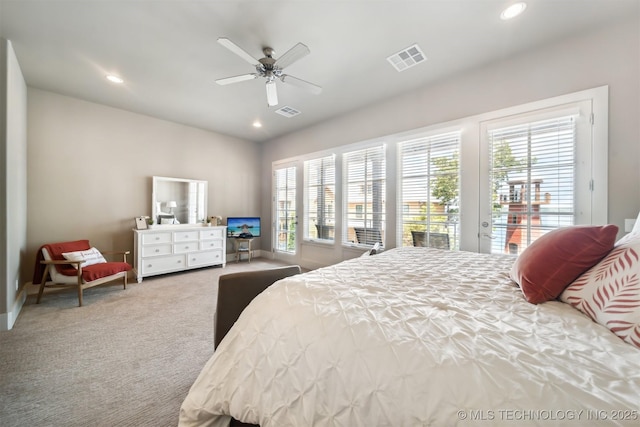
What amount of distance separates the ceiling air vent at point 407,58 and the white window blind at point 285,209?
2961 millimetres

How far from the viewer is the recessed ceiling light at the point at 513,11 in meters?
1.92

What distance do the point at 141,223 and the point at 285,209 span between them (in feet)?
8.92

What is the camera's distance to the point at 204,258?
15.0ft

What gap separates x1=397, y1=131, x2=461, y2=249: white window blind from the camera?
3.00 m

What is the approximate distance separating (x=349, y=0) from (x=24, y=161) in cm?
450

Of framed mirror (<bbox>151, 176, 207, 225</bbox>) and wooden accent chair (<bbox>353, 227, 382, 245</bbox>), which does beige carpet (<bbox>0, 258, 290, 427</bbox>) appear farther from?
wooden accent chair (<bbox>353, 227, 382, 245</bbox>)

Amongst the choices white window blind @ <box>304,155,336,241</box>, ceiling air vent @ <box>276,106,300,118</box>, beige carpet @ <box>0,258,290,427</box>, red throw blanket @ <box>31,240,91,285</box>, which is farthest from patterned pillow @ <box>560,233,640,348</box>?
red throw blanket @ <box>31,240,91,285</box>

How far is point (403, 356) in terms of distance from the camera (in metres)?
0.72

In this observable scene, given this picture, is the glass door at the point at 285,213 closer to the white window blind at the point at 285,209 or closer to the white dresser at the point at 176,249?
the white window blind at the point at 285,209

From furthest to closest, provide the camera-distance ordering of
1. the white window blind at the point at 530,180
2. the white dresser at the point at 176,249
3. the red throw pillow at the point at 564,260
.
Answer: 1. the white dresser at the point at 176,249
2. the white window blind at the point at 530,180
3. the red throw pillow at the point at 564,260

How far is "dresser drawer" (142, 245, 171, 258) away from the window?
315 centimetres

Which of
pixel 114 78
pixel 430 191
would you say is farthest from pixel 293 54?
pixel 114 78

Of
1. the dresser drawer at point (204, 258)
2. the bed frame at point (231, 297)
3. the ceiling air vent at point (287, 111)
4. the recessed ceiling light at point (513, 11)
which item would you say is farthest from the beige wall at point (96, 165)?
the recessed ceiling light at point (513, 11)

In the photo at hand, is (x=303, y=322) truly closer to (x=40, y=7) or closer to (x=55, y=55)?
(x=40, y=7)
